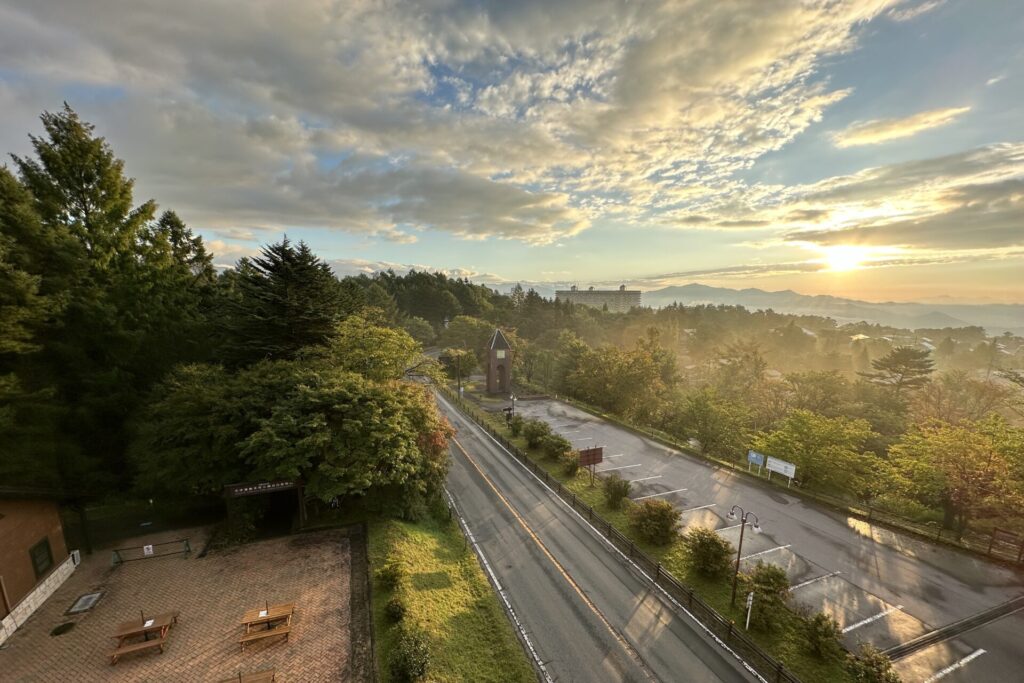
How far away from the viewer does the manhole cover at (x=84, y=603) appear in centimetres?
1531

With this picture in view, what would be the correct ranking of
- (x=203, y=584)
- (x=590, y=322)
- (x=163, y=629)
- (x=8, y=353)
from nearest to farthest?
(x=163, y=629)
(x=203, y=584)
(x=8, y=353)
(x=590, y=322)

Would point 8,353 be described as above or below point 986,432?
above

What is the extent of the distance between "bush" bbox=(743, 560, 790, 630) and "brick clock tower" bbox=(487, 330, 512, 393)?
1681 inches

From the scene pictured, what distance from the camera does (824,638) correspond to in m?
14.2

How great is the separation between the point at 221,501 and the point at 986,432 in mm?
45680

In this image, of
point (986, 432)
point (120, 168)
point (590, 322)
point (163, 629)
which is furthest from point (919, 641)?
point (590, 322)

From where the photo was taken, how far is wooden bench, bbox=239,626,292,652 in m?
13.5

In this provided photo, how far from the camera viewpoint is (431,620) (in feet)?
50.8

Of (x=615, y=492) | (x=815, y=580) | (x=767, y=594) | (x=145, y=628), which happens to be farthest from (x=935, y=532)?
(x=145, y=628)

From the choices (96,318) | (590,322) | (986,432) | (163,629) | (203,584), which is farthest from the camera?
(590,322)

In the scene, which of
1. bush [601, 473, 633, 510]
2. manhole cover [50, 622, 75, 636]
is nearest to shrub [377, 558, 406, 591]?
manhole cover [50, 622, 75, 636]

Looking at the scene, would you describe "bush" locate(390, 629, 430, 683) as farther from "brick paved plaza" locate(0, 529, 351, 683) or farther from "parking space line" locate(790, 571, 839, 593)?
"parking space line" locate(790, 571, 839, 593)

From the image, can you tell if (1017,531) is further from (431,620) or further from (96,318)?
(96,318)

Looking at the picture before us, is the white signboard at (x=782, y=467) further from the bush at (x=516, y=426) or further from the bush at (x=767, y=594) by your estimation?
the bush at (x=516, y=426)
